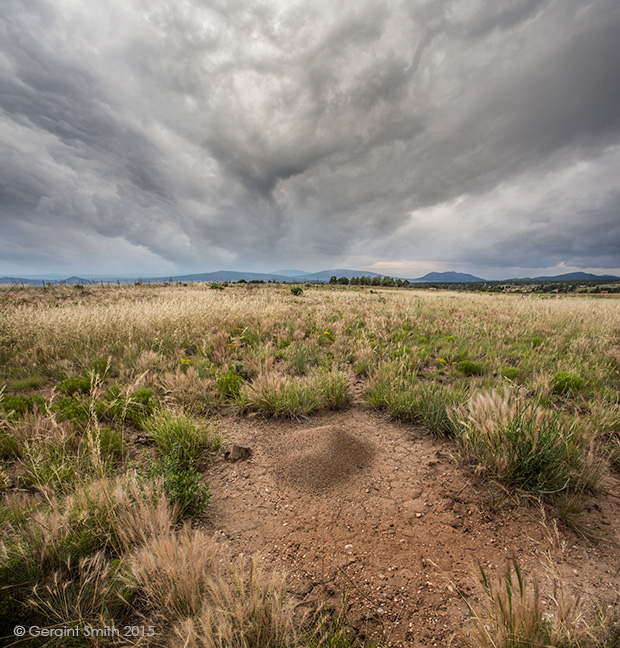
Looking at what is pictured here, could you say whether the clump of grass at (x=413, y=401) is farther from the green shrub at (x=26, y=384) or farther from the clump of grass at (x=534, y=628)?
the green shrub at (x=26, y=384)

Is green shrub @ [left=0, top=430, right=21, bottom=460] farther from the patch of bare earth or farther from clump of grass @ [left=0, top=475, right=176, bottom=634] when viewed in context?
the patch of bare earth

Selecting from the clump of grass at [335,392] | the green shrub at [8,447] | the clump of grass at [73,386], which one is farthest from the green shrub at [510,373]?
the clump of grass at [73,386]

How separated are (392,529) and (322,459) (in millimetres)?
965

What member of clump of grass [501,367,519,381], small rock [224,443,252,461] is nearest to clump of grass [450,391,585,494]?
small rock [224,443,252,461]

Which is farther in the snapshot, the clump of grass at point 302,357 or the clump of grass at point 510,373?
the clump of grass at point 302,357

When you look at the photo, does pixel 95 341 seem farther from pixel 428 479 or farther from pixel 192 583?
pixel 428 479

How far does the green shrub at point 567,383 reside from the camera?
457 cm

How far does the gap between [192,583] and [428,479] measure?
2258 mm

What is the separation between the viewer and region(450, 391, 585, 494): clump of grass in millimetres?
2363

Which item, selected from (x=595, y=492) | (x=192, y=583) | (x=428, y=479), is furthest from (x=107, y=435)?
(x=595, y=492)

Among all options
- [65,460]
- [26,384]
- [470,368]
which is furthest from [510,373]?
[26,384]

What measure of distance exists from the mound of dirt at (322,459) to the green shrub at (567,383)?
391cm

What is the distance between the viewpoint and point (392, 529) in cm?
219

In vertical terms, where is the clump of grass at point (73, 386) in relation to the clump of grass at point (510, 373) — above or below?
above
